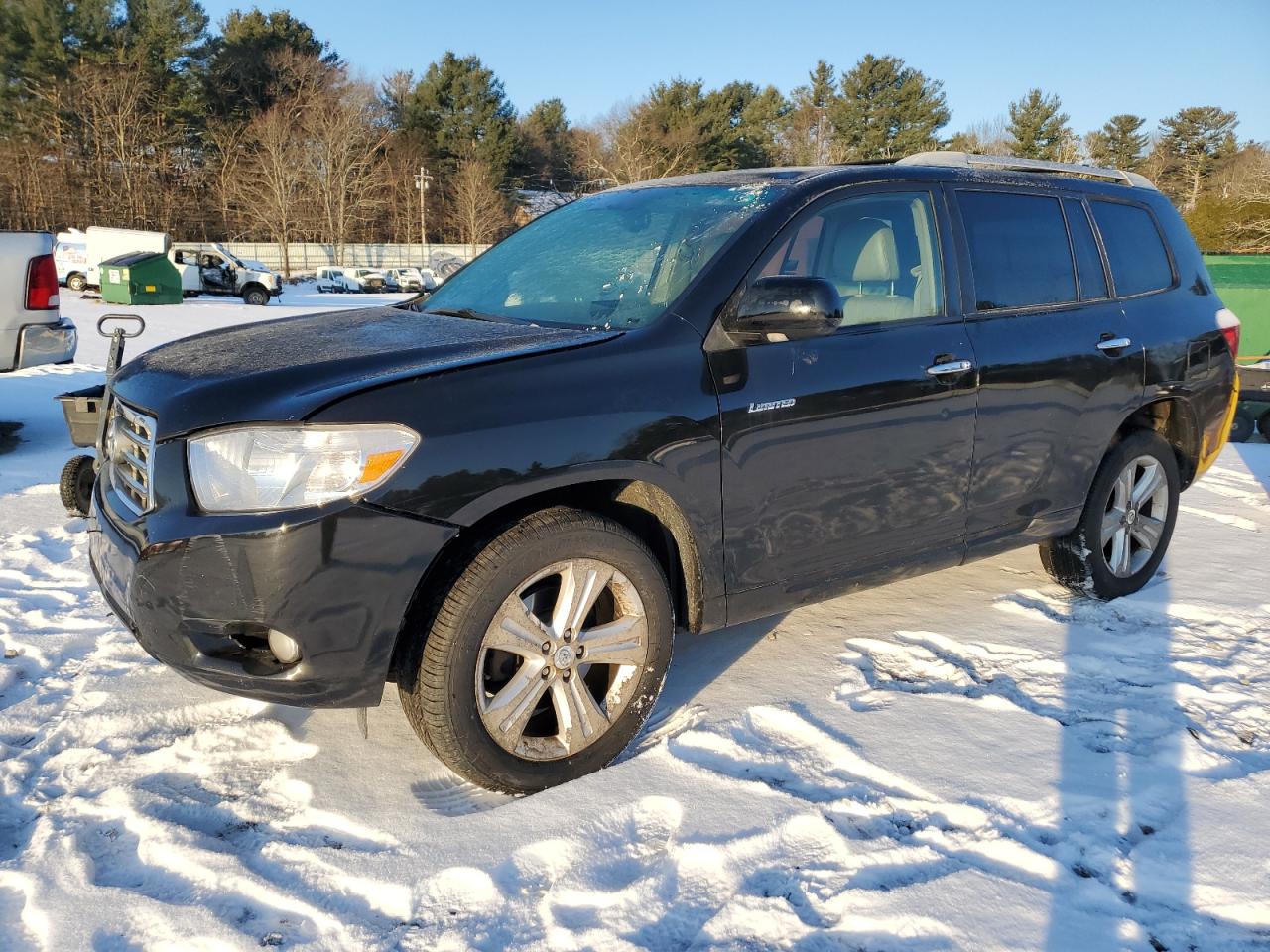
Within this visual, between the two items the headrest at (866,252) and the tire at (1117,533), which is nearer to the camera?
the headrest at (866,252)

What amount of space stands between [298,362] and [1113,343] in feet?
11.0

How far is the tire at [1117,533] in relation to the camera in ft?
14.1

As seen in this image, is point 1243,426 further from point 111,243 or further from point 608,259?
point 111,243

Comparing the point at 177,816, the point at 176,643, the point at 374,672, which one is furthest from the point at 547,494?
the point at 177,816

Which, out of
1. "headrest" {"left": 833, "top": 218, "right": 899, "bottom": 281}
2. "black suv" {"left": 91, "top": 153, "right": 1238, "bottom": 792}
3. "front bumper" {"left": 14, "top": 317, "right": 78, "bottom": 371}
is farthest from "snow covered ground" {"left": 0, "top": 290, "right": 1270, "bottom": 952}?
"front bumper" {"left": 14, "top": 317, "right": 78, "bottom": 371}

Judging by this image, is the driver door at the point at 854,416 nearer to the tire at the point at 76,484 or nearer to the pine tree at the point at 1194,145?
the tire at the point at 76,484

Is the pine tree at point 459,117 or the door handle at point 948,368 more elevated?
the pine tree at point 459,117

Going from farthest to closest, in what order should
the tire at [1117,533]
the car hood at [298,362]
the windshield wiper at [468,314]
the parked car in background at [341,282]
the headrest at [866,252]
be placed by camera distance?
the parked car in background at [341,282], the tire at [1117,533], the headrest at [866,252], the windshield wiper at [468,314], the car hood at [298,362]

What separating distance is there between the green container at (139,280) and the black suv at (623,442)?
25313mm

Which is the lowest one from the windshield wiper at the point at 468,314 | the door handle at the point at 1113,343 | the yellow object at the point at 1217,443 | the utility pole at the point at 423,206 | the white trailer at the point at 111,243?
the yellow object at the point at 1217,443

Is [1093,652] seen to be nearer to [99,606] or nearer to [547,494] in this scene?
[547,494]

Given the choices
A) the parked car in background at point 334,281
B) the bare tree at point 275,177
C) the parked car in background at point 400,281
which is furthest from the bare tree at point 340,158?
the parked car in background at point 334,281

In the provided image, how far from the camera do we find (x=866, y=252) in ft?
12.1

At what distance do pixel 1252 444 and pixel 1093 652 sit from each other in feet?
26.5
